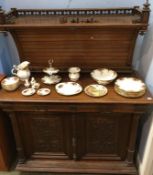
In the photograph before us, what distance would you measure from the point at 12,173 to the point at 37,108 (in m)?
0.73

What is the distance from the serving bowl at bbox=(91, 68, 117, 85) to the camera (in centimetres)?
151

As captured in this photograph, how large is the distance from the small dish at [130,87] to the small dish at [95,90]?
8 cm

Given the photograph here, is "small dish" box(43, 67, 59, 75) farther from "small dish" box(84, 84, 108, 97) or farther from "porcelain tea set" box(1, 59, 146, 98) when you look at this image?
"small dish" box(84, 84, 108, 97)

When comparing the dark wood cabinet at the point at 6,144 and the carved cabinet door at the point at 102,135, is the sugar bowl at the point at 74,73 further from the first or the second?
the dark wood cabinet at the point at 6,144

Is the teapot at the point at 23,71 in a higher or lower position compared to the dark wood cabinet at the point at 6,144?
higher

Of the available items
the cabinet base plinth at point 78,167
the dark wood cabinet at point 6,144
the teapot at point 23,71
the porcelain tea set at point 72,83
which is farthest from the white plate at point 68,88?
the cabinet base plinth at point 78,167

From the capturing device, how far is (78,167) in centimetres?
170

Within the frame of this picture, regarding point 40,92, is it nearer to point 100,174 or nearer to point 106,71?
point 106,71

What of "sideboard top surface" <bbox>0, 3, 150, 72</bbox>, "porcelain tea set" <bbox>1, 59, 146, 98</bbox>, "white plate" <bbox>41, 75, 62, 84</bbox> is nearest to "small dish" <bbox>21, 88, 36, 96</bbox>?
"porcelain tea set" <bbox>1, 59, 146, 98</bbox>

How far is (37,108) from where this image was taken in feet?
4.68

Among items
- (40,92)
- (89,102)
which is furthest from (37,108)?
(89,102)

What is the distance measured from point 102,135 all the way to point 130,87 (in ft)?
1.36

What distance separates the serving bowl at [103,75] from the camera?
1512 mm

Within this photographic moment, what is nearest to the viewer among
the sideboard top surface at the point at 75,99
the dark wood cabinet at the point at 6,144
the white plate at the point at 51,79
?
the sideboard top surface at the point at 75,99
